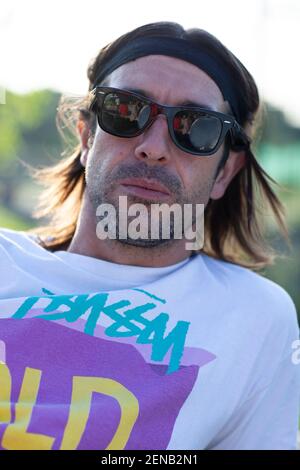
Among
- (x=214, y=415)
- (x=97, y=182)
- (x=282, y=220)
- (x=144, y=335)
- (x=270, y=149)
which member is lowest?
(x=270, y=149)

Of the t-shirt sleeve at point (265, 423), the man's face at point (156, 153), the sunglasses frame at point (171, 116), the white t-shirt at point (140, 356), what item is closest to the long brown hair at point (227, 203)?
the sunglasses frame at point (171, 116)

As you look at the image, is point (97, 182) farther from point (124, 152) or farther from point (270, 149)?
point (270, 149)

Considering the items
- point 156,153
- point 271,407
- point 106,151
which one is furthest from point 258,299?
point 106,151

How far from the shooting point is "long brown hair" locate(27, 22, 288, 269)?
2855 millimetres

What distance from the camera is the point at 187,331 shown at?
2.32 m

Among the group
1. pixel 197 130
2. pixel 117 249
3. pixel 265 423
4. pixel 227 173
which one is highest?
pixel 197 130

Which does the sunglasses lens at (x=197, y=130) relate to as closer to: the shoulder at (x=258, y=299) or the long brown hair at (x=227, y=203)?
the long brown hair at (x=227, y=203)

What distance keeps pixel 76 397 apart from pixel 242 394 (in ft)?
1.98

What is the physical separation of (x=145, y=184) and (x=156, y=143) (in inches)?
6.0

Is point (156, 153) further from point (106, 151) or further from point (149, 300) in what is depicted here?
point (149, 300)

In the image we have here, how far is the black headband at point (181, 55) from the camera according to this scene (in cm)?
260

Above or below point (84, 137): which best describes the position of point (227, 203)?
below

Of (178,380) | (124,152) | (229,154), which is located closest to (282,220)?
(229,154)

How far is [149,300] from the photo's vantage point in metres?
2.36
